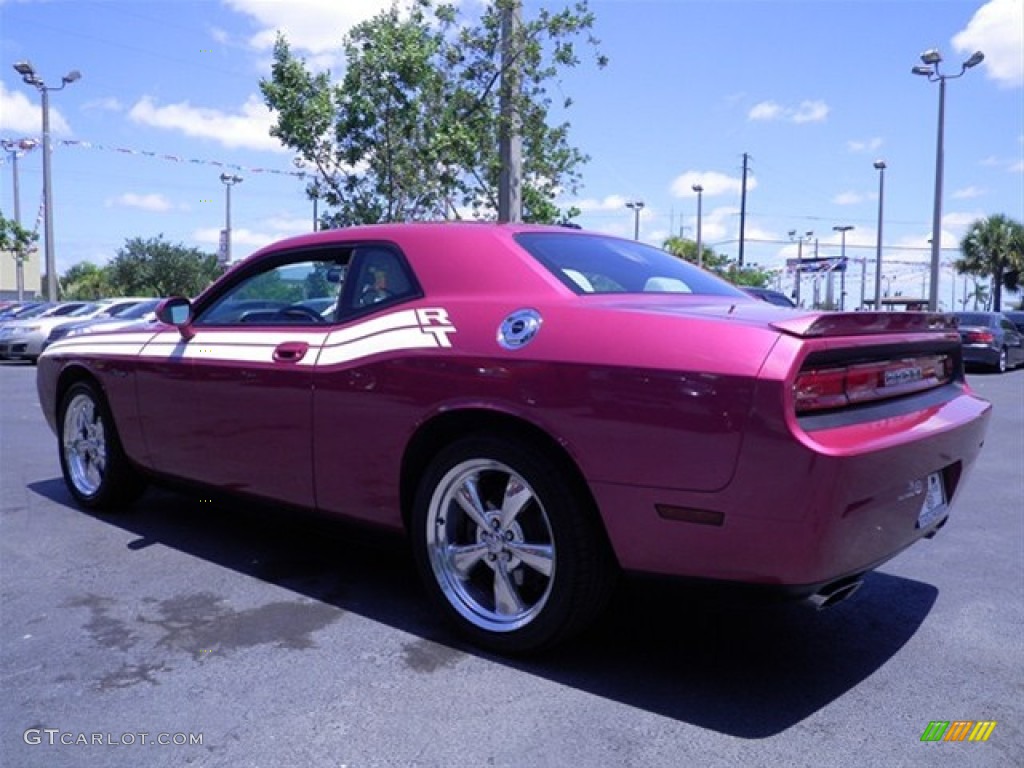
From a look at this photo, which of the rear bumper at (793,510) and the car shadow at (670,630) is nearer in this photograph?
the rear bumper at (793,510)

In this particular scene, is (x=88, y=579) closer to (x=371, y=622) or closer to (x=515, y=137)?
(x=371, y=622)

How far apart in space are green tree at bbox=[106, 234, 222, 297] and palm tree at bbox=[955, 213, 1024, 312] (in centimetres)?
4204

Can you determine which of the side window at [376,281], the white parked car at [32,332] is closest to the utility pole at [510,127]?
the side window at [376,281]

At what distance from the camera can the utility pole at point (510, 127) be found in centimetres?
1111

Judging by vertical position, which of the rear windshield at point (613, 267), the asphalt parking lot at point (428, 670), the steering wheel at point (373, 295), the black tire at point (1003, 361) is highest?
the rear windshield at point (613, 267)

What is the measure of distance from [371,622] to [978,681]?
222 centimetres

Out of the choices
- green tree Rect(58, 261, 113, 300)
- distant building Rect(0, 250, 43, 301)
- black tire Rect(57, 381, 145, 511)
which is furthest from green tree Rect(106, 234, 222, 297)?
black tire Rect(57, 381, 145, 511)

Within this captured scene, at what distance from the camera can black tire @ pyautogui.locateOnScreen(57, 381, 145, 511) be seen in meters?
5.01

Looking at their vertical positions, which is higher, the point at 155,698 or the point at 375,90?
the point at 375,90

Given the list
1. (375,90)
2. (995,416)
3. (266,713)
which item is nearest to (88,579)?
(266,713)

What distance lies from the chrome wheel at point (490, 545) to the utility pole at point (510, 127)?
814cm

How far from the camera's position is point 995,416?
1070cm

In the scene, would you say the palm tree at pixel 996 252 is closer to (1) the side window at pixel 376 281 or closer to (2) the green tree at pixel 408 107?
(2) the green tree at pixel 408 107
